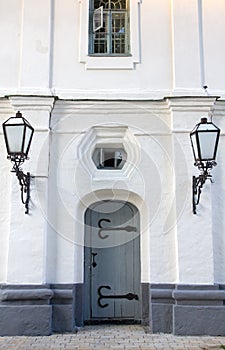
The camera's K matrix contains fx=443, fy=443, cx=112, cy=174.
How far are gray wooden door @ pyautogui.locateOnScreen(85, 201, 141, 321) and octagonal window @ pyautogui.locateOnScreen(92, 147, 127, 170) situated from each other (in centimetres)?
62

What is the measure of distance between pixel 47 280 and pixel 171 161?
265cm

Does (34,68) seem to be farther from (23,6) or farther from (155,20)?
(155,20)

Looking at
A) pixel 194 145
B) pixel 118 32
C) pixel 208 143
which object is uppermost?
pixel 118 32

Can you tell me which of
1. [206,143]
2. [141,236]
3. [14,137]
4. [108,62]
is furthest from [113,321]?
[108,62]

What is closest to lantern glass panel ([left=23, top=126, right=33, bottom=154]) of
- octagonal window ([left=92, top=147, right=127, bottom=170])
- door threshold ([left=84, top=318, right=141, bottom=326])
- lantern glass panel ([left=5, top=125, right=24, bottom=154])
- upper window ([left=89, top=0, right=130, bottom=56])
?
lantern glass panel ([left=5, top=125, right=24, bottom=154])

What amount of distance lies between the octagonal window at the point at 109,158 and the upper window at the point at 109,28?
1628 millimetres

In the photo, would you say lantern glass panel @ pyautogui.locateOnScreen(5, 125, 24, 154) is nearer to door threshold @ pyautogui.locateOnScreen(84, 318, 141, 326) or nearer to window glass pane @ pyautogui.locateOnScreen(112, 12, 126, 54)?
A: window glass pane @ pyautogui.locateOnScreen(112, 12, 126, 54)

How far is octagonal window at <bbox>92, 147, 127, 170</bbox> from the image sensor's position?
747 cm

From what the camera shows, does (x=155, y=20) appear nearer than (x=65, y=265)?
No

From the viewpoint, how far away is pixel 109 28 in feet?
25.0

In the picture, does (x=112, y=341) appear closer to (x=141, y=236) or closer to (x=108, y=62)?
(x=141, y=236)

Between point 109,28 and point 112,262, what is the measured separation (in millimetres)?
3972

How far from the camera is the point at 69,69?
287 inches

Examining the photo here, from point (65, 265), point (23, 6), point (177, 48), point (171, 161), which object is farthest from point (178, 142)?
point (23, 6)
